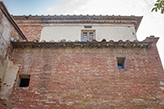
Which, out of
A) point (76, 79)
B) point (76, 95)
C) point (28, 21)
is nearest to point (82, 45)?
point (76, 79)

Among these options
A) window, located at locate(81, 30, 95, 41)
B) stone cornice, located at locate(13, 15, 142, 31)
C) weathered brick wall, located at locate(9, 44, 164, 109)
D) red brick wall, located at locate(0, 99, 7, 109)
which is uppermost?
stone cornice, located at locate(13, 15, 142, 31)

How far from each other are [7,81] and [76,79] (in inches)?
128

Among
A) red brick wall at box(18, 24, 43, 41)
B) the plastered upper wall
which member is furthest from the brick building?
the plastered upper wall

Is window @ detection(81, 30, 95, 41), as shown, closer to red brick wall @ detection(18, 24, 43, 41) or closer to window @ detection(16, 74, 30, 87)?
red brick wall @ detection(18, 24, 43, 41)

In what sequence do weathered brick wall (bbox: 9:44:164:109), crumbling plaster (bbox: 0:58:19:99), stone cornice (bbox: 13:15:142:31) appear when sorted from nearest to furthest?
weathered brick wall (bbox: 9:44:164:109), crumbling plaster (bbox: 0:58:19:99), stone cornice (bbox: 13:15:142:31)

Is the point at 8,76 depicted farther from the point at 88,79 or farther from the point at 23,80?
the point at 88,79

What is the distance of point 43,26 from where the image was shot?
10.1m

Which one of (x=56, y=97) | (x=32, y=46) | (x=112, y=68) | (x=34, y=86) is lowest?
(x=56, y=97)

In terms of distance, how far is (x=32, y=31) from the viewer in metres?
9.91

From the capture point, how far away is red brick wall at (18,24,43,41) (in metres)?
9.66

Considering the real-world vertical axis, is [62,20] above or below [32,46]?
above

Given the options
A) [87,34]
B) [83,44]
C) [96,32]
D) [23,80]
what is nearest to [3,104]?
[23,80]

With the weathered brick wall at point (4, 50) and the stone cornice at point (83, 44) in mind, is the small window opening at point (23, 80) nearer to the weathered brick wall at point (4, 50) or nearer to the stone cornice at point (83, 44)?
Result: the weathered brick wall at point (4, 50)

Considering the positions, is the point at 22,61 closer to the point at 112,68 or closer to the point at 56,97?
the point at 56,97
